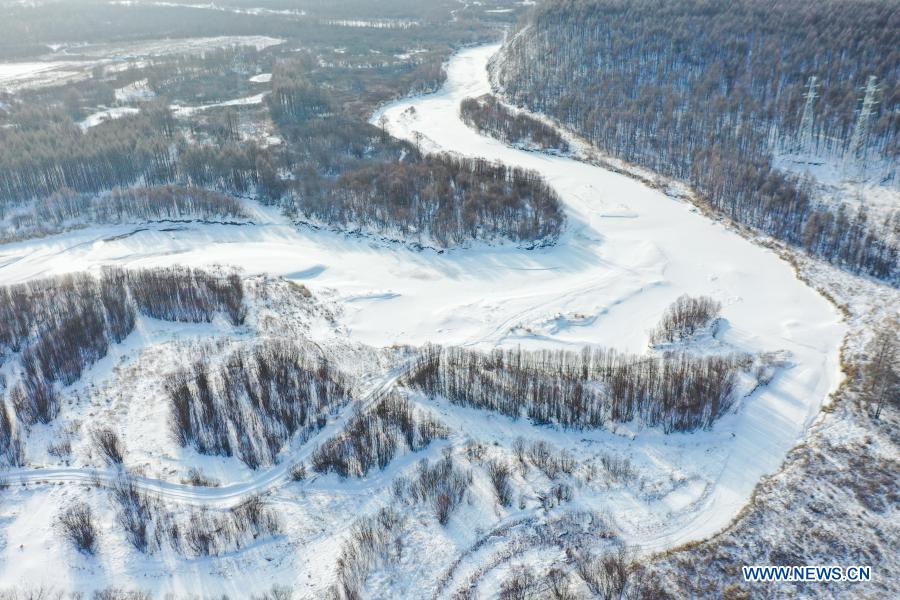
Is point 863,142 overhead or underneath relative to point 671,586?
overhead

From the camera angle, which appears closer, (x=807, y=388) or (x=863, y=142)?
(x=807, y=388)

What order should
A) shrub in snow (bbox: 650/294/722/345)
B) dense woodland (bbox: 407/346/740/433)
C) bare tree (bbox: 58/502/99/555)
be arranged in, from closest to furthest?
1. bare tree (bbox: 58/502/99/555)
2. dense woodland (bbox: 407/346/740/433)
3. shrub in snow (bbox: 650/294/722/345)

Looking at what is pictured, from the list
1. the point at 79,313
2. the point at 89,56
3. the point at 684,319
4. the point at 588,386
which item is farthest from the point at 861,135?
the point at 89,56

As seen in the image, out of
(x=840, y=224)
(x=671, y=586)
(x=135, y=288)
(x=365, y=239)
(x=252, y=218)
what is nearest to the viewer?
(x=671, y=586)

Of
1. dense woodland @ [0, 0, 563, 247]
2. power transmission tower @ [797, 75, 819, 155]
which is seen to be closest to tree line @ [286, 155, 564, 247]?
dense woodland @ [0, 0, 563, 247]

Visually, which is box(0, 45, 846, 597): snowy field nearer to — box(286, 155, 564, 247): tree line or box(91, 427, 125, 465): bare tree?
box(91, 427, 125, 465): bare tree

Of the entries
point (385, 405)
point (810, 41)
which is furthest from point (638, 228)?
point (810, 41)

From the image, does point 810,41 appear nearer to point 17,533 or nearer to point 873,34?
point 873,34
